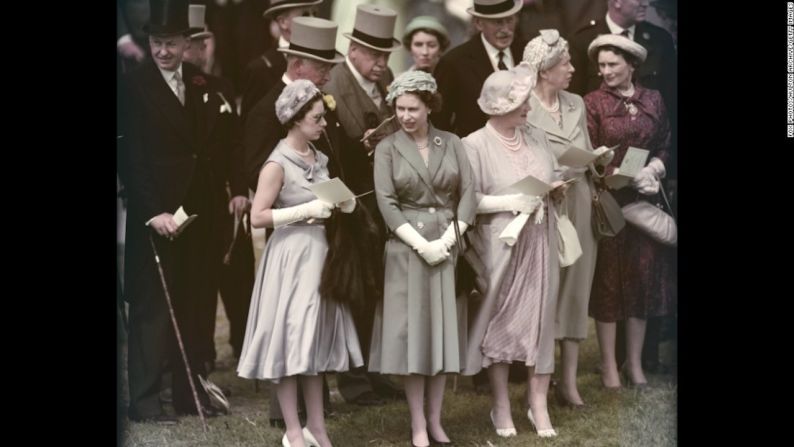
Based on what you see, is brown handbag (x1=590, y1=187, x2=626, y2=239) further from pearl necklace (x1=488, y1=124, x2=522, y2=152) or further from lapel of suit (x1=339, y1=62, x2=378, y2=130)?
lapel of suit (x1=339, y1=62, x2=378, y2=130)

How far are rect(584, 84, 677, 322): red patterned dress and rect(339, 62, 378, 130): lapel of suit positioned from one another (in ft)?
5.50

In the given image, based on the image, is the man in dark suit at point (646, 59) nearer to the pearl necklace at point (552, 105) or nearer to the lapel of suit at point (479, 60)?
the pearl necklace at point (552, 105)

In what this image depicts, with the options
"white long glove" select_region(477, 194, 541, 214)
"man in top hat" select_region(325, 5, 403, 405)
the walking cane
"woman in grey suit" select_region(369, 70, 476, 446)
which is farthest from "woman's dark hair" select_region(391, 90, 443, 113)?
the walking cane

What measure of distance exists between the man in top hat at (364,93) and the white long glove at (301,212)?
0.60 metres

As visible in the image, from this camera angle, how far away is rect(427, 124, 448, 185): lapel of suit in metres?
9.88

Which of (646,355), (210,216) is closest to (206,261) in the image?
(210,216)

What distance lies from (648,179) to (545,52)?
4.15 feet

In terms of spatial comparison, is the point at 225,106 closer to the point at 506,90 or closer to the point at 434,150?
the point at 434,150

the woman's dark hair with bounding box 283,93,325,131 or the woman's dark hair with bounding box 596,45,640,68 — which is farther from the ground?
the woman's dark hair with bounding box 596,45,640,68

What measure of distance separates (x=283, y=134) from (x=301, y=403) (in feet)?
6.17

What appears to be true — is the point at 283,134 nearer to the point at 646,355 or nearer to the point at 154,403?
the point at 154,403

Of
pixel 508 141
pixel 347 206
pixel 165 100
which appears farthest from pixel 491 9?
pixel 165 100

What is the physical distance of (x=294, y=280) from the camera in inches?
381

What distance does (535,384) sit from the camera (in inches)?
408
